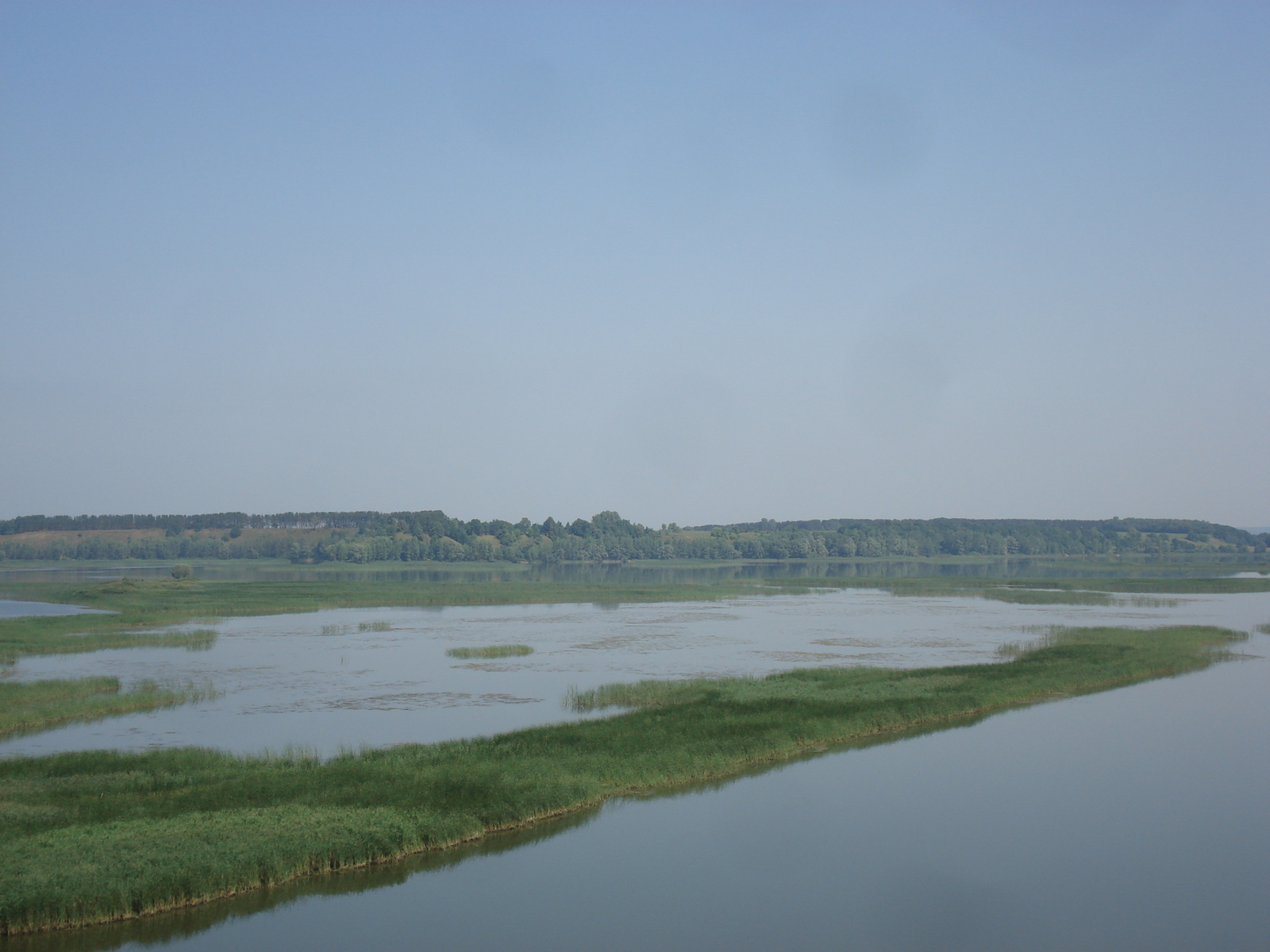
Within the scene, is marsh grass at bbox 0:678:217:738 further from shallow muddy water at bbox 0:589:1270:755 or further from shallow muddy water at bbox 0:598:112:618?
shallow muddy water at bbox 0:598:112:618

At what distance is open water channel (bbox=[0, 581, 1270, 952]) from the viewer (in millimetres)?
13258

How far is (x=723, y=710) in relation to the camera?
26344mm

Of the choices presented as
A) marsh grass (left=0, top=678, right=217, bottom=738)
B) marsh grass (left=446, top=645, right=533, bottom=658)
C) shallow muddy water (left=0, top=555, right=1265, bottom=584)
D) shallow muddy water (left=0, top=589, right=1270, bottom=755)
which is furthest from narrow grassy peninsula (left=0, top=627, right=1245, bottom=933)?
shallow muddy water (left=0, top=555, right=1265, bottom=584)

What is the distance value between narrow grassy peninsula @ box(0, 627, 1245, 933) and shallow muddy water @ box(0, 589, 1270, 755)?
285cm

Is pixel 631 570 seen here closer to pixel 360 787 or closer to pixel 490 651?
pixel 490 651

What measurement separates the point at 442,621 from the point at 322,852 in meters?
41.4

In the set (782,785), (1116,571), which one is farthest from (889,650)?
(1116,571)

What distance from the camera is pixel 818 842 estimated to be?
16891 millimetres

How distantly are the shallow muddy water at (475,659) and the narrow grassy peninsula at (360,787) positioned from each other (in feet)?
9.36

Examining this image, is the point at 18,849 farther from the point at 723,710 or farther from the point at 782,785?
the point at 723,710

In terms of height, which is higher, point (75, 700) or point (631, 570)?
point (631, 570)

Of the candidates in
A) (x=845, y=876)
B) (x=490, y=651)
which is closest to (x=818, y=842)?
(x=845, y=876)

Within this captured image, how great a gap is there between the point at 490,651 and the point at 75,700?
16.3 m

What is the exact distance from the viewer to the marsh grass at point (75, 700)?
2567 cm
